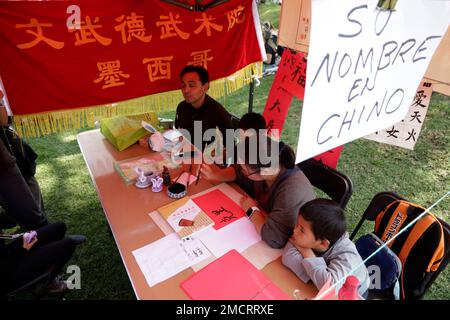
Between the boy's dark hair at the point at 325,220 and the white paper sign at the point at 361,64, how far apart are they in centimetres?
37

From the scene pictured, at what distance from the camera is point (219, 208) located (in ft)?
5.83

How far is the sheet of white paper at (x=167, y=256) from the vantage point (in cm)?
136

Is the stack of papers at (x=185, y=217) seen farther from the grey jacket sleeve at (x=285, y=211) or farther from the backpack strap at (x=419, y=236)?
the backpack strap at (x=419, y=236)

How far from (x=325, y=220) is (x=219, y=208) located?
0.70 metres

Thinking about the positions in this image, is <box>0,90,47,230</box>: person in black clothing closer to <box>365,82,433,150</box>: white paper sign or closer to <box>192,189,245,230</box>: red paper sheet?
<box>192,189,245,230</box>: red paper sheet

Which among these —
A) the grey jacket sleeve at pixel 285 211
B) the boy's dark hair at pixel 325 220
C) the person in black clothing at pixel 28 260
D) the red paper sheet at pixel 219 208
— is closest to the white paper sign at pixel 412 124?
the grey jacket sleeve at pixel 285 211

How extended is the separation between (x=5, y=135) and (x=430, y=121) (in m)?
5.76

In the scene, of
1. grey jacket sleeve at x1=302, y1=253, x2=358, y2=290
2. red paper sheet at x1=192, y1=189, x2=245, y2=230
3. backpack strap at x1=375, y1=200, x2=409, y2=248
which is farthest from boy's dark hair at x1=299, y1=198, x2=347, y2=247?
backpack strap at x1=375, y1=200, x2=409, y2=248

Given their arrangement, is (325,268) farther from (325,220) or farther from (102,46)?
(102,46)

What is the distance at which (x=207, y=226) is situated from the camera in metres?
1.62

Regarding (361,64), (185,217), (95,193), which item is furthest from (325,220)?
(95,193)

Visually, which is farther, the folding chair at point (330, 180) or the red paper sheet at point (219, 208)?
the folding chair at point (330, 180)
